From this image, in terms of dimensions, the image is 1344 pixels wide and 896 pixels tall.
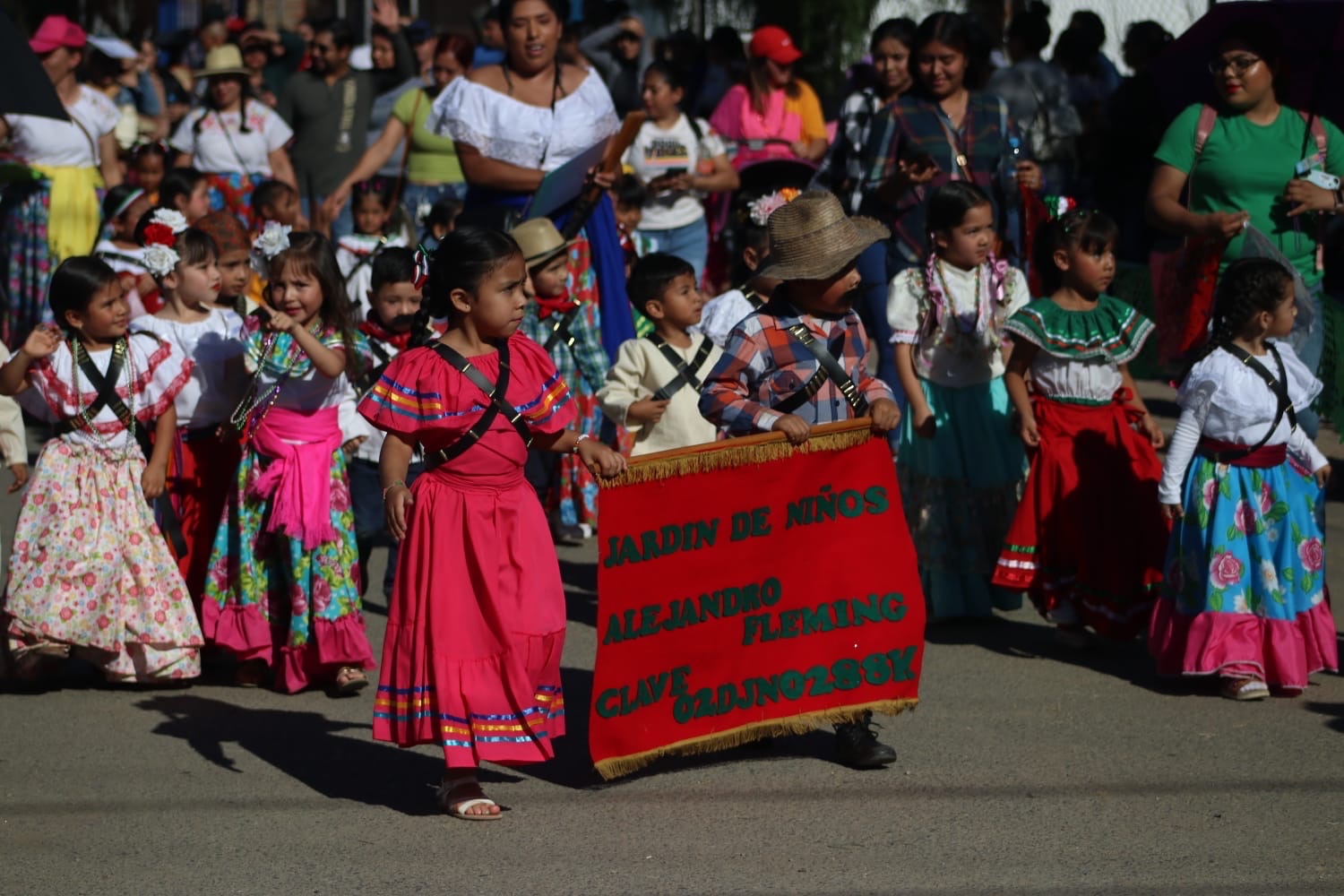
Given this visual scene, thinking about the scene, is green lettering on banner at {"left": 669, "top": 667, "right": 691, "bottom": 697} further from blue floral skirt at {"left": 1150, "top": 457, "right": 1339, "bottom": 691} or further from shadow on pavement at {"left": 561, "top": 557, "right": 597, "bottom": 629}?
shadow on pavement at {"left": 561, "top": 557, "right": 597, "bottom": 629}

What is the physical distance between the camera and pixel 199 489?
7.41 metres

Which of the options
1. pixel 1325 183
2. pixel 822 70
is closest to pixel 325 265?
pixel 1325 183

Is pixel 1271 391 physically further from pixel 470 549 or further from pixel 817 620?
pixel 470 549

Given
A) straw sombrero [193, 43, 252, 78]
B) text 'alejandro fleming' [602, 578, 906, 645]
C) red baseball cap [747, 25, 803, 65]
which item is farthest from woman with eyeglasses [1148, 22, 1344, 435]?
straw sombrero [193, 43, 252, 78]

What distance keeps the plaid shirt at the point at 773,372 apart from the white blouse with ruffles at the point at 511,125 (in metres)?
3.03

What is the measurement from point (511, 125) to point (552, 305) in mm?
832

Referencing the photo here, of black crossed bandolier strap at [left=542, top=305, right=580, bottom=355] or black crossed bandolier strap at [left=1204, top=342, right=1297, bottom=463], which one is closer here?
black crossed bandolier strap at [left=1204, top=342, right=1297, bottom=463]

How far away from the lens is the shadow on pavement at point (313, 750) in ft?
18.7

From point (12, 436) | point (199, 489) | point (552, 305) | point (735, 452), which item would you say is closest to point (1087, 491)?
point (735, 452)

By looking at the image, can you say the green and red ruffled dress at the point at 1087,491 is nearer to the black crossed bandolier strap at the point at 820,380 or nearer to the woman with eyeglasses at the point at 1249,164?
the woman with eyeglasses at the point at 1249,164

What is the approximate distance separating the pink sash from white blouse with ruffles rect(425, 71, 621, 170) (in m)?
2.07

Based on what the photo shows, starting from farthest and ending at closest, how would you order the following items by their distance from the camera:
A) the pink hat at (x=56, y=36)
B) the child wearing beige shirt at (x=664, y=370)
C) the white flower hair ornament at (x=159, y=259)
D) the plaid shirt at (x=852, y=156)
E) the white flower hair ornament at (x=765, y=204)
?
the pink hat at (x=56, y=36)
the plaid shirt at (x=852, y=156)
the white flower hair ornament at (x=765, y=204)
the child wearing beige shirt at (x=664, y=370)
the white flower hair ornament at (x=159, y=259)

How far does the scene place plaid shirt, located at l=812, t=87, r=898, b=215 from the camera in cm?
902

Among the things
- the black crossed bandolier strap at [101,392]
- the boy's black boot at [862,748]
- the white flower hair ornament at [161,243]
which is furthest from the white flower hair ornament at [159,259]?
the boy's black boot at [862,748]
